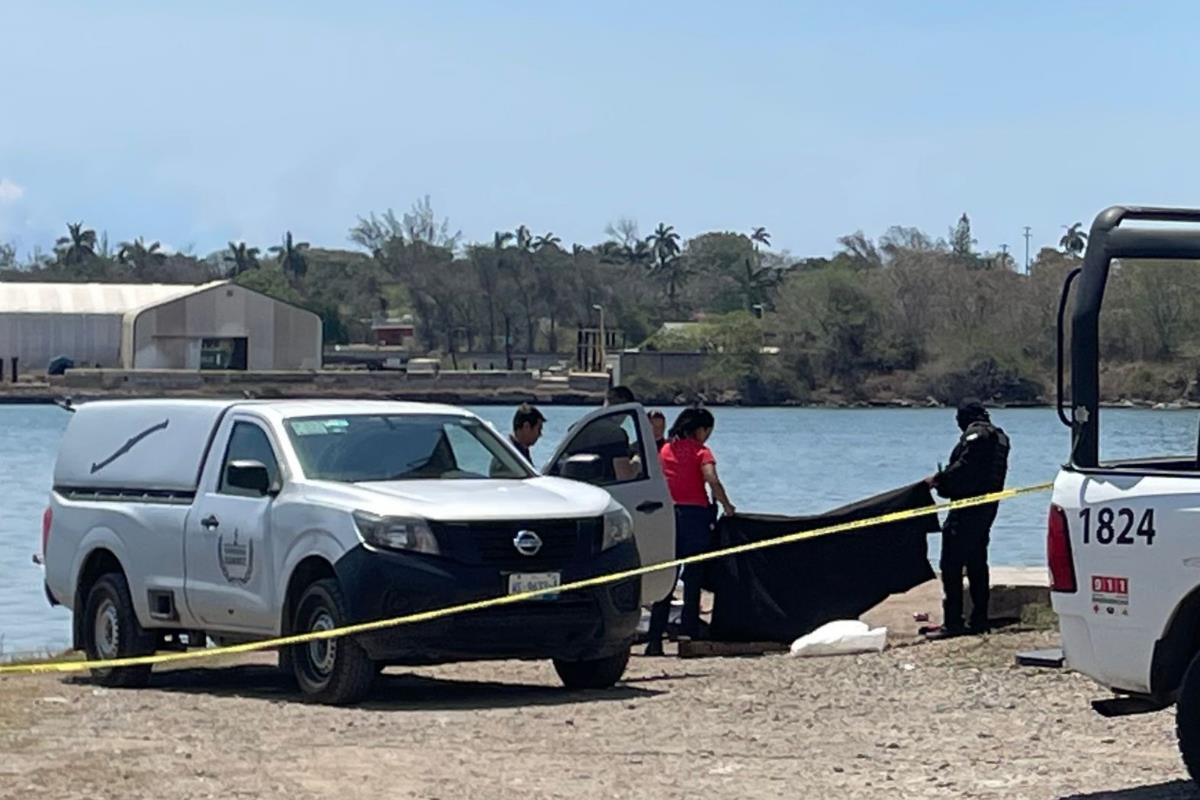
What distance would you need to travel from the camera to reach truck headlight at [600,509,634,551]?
13.5 meters

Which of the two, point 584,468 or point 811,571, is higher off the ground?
point 584,468

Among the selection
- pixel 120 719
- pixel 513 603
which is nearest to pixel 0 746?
pixel 120 719

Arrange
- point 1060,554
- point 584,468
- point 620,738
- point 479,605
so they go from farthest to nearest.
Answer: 1. point 584,468
2. point 479,605
3. point 620,738
4. point 1060,554

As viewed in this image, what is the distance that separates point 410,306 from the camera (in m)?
143

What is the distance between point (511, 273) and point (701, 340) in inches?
712

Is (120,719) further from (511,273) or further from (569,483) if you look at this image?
(511,273)

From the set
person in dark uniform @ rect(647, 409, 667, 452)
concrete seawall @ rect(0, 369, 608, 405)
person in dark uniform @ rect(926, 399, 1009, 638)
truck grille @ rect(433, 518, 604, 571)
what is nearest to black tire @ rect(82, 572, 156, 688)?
truck grille @ rect(433, 518, 604, 571)

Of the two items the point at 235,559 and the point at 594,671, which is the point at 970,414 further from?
the point at 235,559

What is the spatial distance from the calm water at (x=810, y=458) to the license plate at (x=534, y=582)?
3.25 m

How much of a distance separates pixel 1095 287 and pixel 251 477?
5849 millimetres

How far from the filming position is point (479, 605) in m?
12.7

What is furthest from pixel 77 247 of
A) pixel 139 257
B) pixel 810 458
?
pixel 810 458

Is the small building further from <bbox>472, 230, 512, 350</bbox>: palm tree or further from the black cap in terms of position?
the black cap

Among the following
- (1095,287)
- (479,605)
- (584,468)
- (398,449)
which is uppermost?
(1095,287)
